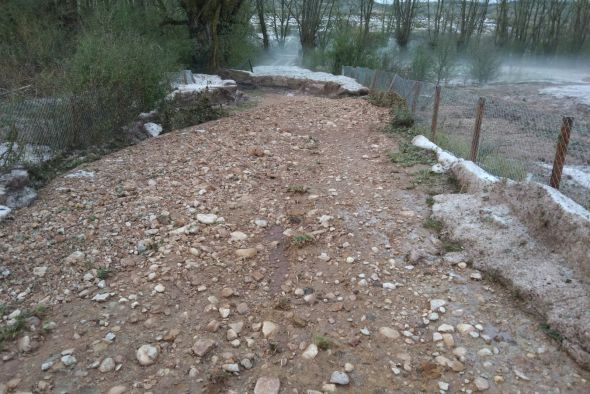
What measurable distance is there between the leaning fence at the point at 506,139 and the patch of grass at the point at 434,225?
1.01m

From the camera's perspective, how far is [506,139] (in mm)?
7527

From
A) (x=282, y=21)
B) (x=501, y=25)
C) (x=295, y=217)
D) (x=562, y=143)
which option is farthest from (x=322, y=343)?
(x=501, y=25)

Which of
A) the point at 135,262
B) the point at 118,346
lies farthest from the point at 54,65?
the point at 118,346

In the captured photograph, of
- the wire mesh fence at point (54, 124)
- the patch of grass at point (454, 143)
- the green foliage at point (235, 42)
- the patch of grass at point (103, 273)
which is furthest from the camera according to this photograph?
the green foliage at point (235, 42)

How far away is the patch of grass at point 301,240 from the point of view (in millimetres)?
4066

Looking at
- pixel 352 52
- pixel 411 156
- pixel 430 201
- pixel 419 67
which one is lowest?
pixel 430 201

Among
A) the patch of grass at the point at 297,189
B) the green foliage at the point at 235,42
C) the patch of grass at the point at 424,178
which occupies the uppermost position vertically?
the green foliage at the point at 235,42

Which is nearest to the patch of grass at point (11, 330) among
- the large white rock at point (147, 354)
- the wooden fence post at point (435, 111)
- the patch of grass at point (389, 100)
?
the large white rock at point (147, 354)

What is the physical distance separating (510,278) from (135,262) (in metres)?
2.87

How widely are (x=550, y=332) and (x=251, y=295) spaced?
198 cm

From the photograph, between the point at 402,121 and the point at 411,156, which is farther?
the point at 402,121

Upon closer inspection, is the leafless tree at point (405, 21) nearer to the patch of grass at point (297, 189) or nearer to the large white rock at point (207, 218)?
the patch of grass at point (297, 189)

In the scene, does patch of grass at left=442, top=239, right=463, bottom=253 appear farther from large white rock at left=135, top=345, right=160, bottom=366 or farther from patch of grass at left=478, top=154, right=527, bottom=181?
large white rock at left=135, top=345, right=160, bottom=366

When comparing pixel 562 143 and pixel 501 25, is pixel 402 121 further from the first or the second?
pixel 501 25
